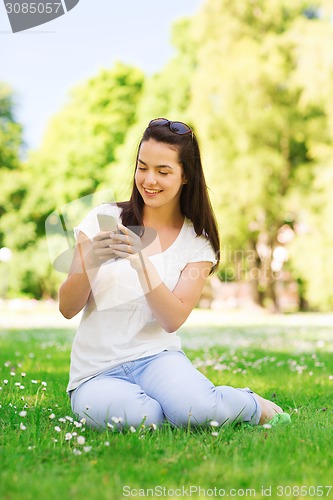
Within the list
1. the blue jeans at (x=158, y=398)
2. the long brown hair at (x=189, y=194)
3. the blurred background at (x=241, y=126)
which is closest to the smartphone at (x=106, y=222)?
the long brown hair at (x=189, y=194)

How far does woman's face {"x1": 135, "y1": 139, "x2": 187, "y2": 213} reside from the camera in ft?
11.7

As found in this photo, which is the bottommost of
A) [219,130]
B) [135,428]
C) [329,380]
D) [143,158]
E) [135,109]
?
[329,380]

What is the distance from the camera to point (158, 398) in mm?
3367

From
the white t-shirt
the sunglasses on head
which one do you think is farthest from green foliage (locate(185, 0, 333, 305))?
the white t-shirt

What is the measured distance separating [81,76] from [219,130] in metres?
12.8

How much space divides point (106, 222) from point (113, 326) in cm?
57

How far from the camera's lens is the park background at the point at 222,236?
263cm

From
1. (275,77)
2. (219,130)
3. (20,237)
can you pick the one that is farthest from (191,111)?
(20,237)

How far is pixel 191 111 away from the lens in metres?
23.7

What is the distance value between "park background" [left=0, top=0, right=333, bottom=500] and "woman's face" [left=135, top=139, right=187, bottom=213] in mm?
486

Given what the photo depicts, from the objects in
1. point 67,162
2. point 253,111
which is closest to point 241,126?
point 253,111

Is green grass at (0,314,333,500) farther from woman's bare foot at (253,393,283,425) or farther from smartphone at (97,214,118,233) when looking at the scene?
smartphone at (97,214,118,233)

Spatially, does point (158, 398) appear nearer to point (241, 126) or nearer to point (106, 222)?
point (106, 222)

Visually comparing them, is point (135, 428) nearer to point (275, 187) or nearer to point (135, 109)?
point (275, 187)
